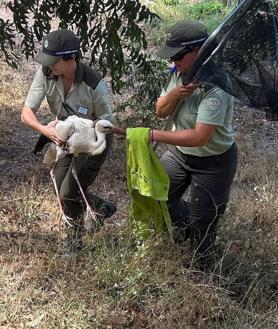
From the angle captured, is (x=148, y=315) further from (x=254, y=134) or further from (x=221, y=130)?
(x=254, y=134)

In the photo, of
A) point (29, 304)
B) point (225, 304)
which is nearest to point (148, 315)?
point (225, 304)

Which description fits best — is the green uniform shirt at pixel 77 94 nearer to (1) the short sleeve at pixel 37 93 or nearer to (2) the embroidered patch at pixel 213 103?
(1) the short sleeve at pixel 37 93

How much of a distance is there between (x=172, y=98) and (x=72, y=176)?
0.79m

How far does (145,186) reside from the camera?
10.5 ft

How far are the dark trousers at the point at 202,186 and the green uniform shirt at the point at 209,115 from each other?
0.20ft

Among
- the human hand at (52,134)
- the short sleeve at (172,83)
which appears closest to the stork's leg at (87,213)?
the human hand at (52,134)

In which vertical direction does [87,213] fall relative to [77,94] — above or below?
below

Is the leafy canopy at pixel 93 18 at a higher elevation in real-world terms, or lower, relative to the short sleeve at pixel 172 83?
higher

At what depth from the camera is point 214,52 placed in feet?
9.43

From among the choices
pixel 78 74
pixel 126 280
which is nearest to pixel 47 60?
pixel 78 74

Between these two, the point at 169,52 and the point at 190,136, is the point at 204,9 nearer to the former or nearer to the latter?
the point at 169,52

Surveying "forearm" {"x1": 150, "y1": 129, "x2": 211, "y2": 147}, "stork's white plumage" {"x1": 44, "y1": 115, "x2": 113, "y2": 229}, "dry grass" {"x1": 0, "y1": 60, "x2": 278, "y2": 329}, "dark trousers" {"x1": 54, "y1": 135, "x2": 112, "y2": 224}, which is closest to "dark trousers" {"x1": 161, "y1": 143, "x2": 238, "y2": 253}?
"dry grass" {"x1": 0, "y1": 60, "x2": 278, "y2": 329}

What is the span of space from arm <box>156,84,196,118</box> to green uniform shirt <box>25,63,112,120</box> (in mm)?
382

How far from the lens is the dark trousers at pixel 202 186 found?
3.38 metres
